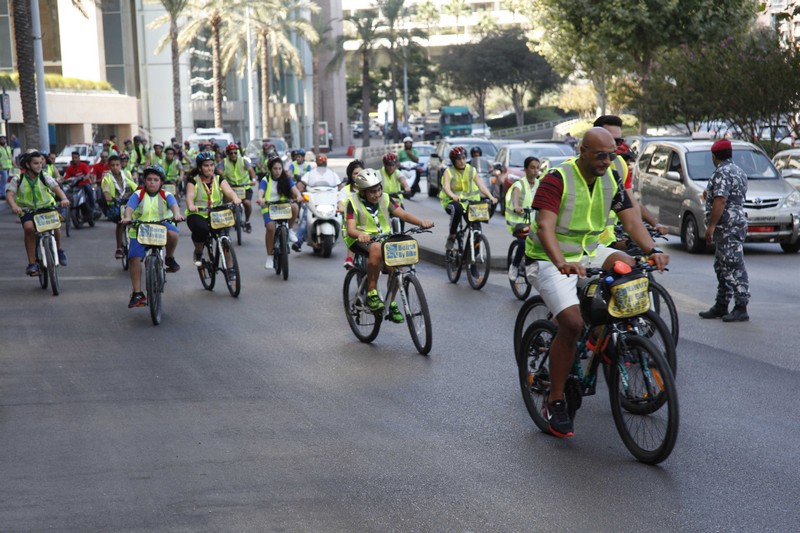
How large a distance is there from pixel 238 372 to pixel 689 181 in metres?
11.5

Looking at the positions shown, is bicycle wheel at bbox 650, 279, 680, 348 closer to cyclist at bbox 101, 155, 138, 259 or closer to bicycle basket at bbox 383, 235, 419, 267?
bicycle basket at bbox 383, 235, 419, 267

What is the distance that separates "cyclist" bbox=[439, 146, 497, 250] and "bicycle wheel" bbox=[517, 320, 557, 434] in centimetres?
773

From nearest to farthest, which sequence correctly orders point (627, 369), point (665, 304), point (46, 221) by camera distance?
1. point (627, 369)
2. point (665, 304)
3. point (46, 221)

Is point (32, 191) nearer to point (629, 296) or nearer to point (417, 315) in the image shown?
point (417, 315)

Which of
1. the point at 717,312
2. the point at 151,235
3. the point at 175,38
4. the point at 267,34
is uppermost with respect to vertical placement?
the point at 267,34

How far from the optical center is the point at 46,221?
14.1 meters

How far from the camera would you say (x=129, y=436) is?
707 centimetres

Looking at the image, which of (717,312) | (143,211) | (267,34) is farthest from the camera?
(267,34)

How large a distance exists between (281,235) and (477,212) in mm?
3036

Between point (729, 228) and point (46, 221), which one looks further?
point (46, 221)

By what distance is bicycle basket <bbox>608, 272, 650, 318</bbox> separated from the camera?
6051 mm

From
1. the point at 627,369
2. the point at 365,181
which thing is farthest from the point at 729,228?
the point at 627,369

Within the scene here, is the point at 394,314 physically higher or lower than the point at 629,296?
lower

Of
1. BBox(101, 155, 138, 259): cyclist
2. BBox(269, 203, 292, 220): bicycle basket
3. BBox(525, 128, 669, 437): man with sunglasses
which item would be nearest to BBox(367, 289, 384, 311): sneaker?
BBox(525, 128, 669, 437): man with sunglasses
